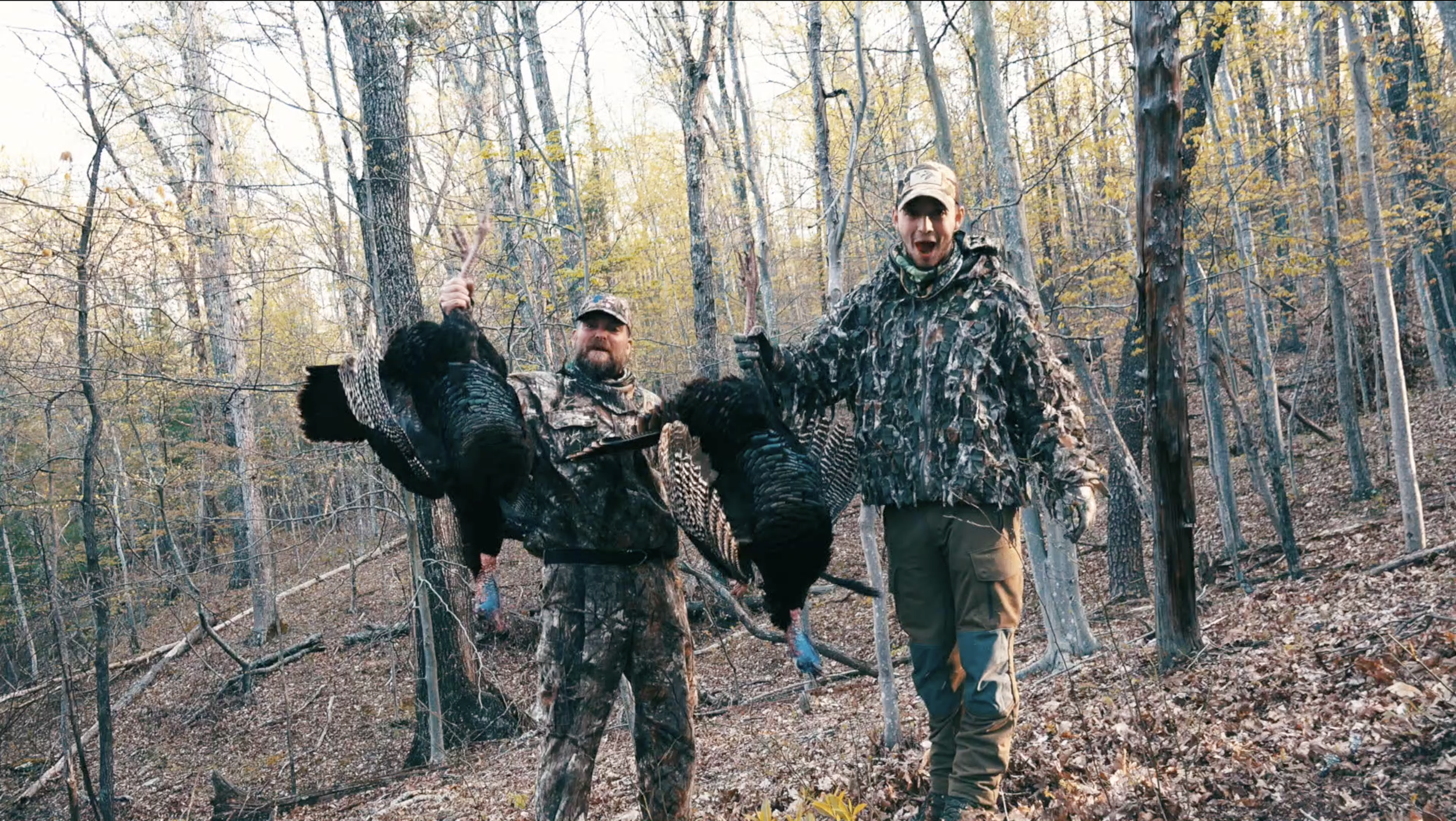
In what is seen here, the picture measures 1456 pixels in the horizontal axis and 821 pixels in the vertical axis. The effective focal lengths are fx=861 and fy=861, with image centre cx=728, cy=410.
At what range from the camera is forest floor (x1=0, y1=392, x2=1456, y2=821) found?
3504 millimetres

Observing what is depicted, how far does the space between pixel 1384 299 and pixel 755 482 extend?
8918 mm

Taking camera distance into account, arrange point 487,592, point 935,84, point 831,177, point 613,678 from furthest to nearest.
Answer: point 831,177
point 935,84
point 487,592
point 613,678

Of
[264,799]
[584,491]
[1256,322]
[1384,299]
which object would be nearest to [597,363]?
[584,491]

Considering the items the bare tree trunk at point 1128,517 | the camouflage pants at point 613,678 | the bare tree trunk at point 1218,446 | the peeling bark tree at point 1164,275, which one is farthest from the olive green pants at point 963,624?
the bare tree trunk at point 1128,517

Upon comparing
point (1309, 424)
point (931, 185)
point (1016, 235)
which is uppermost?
point (1016, 235)

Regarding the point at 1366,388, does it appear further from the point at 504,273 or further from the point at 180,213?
the point at 180,213

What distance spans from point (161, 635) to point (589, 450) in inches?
785

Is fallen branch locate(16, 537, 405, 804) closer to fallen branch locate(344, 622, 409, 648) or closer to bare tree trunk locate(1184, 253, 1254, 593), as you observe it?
fallen branch locate(344, 622, 409, 648)

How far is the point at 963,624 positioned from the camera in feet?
11.1

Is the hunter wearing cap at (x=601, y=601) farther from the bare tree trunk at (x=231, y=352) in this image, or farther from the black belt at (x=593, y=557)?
the bare tree trunk at (x=231, y=352)

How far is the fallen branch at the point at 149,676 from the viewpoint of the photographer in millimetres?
10594

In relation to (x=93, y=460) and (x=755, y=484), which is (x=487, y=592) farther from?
(x=93, y=460)

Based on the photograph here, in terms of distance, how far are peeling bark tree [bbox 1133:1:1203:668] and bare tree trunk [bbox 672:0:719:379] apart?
21.2ft

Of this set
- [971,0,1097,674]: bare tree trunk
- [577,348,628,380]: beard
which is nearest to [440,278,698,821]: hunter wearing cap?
[577,348,628,380]: beard
